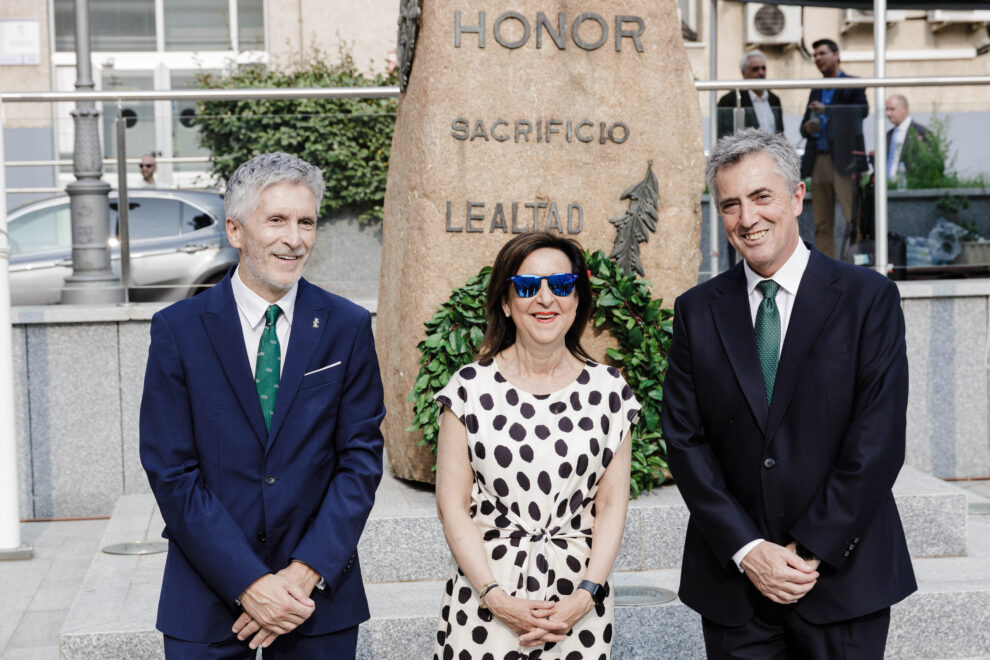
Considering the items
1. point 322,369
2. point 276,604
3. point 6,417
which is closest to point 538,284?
point 322,369

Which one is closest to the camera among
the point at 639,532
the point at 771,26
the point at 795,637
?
the point at 795,637

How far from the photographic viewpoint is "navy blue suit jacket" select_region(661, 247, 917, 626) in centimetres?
310

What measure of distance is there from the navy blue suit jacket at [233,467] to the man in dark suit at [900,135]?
20.2 feet

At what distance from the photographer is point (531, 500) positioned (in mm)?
3348

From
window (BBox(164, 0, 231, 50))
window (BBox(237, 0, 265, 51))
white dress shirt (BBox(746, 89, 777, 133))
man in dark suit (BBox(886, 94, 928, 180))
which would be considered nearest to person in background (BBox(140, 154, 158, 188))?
white dress shirt (BBox(746, 89, 777, 133))

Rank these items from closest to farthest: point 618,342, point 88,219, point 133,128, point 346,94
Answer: point 618,342 < point 88,219 < point 133,128 < point 346,94

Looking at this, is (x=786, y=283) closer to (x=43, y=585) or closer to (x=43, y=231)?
(x=43, y=585)

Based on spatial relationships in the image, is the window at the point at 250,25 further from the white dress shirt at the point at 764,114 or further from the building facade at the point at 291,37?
the white dress shirt at the point at 764,114

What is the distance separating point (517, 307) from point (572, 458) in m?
0.45

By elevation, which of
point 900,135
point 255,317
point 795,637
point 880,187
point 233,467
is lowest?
point 795,637

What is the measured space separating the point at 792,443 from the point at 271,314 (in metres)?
1.41

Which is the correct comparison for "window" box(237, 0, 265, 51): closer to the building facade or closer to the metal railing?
the building facade

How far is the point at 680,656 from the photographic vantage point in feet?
15.9

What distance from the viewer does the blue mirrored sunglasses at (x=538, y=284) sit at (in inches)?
133
